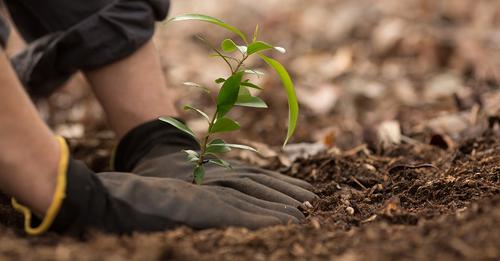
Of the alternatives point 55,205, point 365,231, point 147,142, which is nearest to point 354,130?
point 147,142

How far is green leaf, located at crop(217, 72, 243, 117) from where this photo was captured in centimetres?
130

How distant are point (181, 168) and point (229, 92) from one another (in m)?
0.26

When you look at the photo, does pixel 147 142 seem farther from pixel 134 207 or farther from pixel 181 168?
pixel 134 207

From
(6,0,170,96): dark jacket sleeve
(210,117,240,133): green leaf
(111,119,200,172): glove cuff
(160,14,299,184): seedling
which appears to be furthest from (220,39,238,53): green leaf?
(6,0,170,96): dark jacket sleeve

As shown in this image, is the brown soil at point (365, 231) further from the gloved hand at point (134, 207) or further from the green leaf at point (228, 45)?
the green leaf at point (228, 45)

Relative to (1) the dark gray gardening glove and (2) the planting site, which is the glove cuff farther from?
(2) the planting site

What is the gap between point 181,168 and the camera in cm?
149

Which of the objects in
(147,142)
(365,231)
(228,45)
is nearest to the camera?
(365,231)

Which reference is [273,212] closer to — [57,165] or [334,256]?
[334,256]

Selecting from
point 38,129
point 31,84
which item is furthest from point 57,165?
point 31,84

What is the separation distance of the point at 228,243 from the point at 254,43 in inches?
15.3

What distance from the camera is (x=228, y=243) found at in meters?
1.08

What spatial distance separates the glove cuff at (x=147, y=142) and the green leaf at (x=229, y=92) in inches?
12.0

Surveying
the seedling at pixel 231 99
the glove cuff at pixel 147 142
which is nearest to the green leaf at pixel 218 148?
the seedling at pixel 231 99
